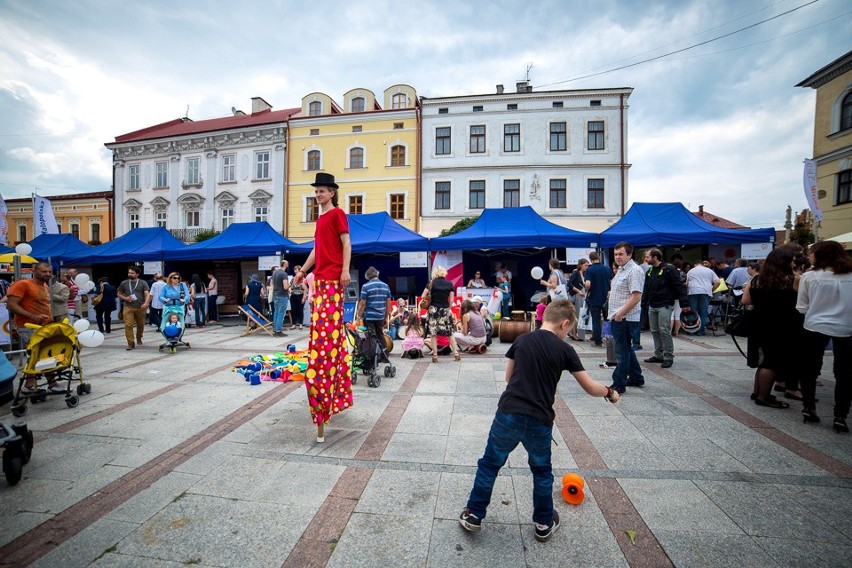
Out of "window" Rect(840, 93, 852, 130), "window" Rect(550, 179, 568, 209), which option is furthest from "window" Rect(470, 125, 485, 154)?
"window" Rect(840, 93, 852, 130)

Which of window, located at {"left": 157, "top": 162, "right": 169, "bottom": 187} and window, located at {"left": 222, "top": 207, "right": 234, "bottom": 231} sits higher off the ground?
window, located at {"left": 157, "top": 162, "right": 169, "bottom": 187}

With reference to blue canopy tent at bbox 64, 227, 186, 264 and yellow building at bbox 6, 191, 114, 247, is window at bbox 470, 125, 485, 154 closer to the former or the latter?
blue canopy tent at bbox 64, 227, 186, 264

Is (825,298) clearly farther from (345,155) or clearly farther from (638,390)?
(345,155)

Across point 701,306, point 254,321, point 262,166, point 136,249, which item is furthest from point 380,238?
point 262,166

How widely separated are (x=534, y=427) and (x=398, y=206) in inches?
947

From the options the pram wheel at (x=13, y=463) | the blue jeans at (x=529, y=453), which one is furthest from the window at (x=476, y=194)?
the pram wheel at (x=13, y=463)

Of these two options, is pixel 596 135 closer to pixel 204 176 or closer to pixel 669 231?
pixel 669 231

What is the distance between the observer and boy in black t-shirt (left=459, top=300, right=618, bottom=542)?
2.21 meters

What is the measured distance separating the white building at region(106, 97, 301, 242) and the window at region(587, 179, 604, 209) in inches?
790

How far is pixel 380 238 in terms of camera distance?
1234 cm

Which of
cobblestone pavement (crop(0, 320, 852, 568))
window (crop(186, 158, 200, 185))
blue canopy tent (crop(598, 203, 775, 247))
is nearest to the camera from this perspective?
cobblestone pavement (crop(0, 320, 852, 568))

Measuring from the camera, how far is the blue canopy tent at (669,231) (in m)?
10.4

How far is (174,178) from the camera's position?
28797 mm

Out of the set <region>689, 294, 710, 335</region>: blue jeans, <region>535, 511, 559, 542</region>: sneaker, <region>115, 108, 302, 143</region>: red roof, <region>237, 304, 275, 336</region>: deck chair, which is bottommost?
<region>535, 511, 559, 542</region>: sneaker
